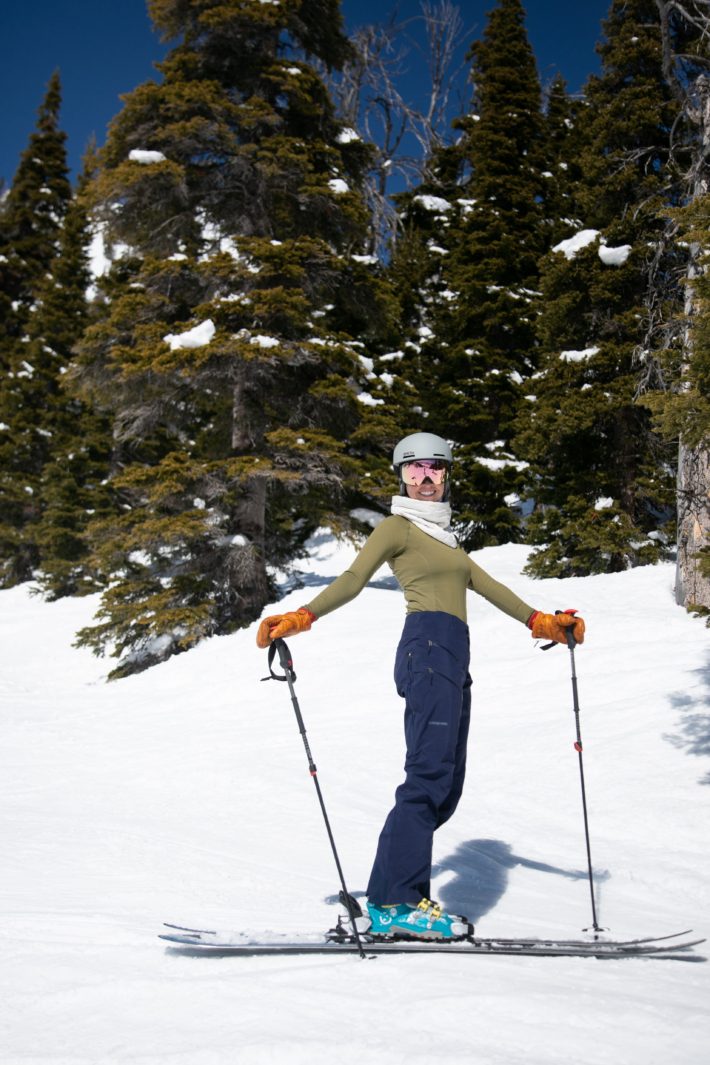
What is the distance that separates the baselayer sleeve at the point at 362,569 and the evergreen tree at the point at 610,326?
1100cm

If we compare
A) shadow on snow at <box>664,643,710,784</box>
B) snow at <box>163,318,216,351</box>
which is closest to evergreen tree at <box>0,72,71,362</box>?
snow at <box>163,318,216,351</box>

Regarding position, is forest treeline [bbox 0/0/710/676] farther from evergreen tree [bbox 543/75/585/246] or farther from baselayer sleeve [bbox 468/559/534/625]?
baselayer sleeve [bbox 468/559/534/625]

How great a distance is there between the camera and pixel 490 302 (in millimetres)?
19797

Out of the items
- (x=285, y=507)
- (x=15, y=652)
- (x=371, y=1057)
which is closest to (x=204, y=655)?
(x=285, y=507)

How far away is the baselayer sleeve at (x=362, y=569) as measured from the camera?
3625mm

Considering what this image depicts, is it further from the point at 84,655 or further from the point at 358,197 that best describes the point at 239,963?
the point at 84,655

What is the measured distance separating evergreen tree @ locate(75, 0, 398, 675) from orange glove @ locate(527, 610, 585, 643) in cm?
877

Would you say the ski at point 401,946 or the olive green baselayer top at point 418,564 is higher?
the olive green baselayer top at point 418,564

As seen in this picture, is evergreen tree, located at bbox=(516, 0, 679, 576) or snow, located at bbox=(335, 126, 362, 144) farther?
snow, located at bbox=(335, 126, 362, 144)

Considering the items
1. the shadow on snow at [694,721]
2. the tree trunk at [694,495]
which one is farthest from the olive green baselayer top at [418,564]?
the tree trunk at [694,495]

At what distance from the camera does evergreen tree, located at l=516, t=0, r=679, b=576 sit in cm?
1423

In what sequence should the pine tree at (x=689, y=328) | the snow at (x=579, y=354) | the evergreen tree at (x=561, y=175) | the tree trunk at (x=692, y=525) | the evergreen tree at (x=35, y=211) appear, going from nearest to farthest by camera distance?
the pine tree at (x=689, y=328)
the tree trunk at (x=692, y=525)
the snow at (x=579, y=354)
the evergreen tree at (x=561, y=175)
the evergreen tree at (x=35, y=211)

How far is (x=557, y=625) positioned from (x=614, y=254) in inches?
482

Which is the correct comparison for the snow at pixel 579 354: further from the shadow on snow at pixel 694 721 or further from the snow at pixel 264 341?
the shadow on snow at pixel 694 721
